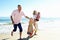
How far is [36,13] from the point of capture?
10.8m

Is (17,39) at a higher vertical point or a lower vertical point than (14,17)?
lower

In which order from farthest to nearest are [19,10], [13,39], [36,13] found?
[36,13] < [13,39] < [19,10]

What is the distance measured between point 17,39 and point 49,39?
68.9 inches

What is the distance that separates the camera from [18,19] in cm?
921

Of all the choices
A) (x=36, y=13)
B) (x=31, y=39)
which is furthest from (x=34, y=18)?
(x=31, y=39)

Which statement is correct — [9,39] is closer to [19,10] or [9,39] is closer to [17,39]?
[17,39]

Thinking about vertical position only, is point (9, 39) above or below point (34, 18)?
below

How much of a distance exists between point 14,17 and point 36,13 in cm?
207

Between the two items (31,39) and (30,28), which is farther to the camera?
(30,28)

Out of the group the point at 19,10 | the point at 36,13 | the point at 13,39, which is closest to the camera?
the point at 19,10

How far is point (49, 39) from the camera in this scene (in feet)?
31.0

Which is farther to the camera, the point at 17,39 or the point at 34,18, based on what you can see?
the point at 34,18

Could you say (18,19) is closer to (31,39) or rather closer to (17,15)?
(17,15)

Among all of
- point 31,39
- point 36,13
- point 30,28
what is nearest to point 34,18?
point 36,13
